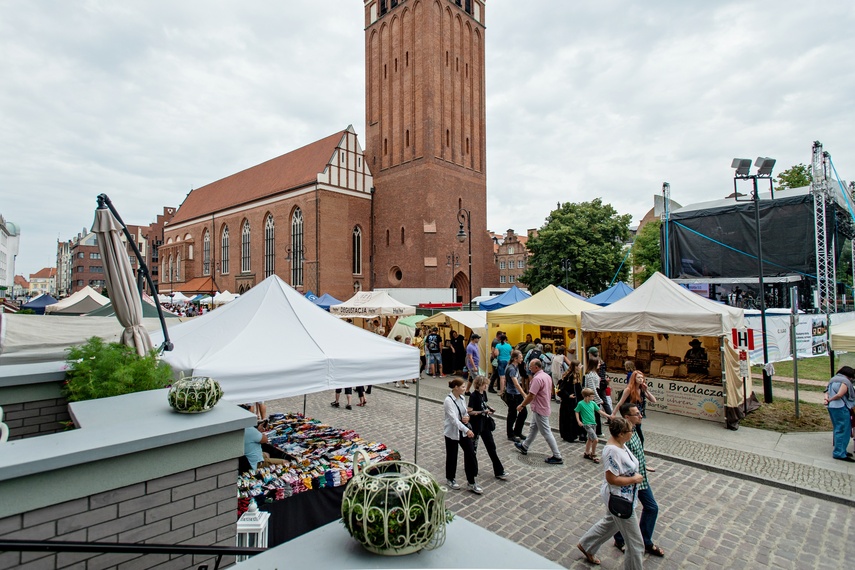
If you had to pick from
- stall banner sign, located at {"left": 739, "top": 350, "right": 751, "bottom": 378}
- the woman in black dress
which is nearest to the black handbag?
the woman in black dress

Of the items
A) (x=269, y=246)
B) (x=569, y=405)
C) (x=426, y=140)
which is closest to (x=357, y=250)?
(x=269, y=246)

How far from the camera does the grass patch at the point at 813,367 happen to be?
585 inches

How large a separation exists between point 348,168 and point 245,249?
16.1 metres

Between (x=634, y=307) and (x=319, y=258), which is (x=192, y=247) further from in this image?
(x=634, y=307)

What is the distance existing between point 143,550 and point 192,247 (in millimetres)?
58839

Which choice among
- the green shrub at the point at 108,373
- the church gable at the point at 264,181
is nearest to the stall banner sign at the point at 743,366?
the green shrub at the point at 108,373

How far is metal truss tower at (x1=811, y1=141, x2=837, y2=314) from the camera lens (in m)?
19.7

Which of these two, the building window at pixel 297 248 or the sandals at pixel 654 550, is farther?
the building window at pixel 297 248

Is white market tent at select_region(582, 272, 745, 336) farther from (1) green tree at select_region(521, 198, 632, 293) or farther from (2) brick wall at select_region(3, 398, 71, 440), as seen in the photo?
(1) green tree at select_region(521, 198, 632, 293)

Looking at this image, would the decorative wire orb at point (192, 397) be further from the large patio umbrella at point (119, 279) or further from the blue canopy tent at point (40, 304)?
the blue canopy tent at point (40, 304)

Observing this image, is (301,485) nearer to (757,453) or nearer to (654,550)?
(654,550)

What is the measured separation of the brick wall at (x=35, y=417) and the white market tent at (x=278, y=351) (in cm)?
116

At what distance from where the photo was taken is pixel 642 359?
12.6 m

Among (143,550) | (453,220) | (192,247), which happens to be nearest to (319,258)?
(453,220)
